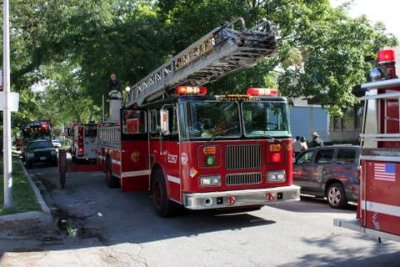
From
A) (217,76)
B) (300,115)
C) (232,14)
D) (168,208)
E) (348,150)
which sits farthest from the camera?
(300,115)

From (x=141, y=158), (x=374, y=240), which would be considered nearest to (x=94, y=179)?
(x=141, y=158)

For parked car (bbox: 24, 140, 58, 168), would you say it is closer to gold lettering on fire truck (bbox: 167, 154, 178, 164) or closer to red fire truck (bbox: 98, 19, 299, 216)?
red fire truck (bbox: 98, 19, 299, 216)

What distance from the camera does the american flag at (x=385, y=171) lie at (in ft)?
19.2

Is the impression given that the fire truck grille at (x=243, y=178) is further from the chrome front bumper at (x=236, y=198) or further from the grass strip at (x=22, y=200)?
the grass strip at (x=22, y=200)

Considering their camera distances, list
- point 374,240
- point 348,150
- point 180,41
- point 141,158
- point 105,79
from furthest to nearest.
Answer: point 105,79 → point 180,41 → point 141,158 → point 348,150 → point 374,240

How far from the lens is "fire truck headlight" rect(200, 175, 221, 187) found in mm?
9484

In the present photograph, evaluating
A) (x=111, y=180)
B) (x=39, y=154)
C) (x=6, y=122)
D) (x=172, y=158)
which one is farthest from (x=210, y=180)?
(x=39, y=154)

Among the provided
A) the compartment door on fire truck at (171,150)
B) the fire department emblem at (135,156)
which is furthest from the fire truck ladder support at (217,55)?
the fire department emblem at (135,156)

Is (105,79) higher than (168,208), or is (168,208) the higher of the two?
(105,79)

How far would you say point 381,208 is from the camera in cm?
605

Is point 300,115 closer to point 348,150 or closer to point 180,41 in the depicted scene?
point 180,41

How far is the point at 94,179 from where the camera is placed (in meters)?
18.7

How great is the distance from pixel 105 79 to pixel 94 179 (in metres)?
4.68

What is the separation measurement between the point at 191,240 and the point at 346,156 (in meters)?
5.26
